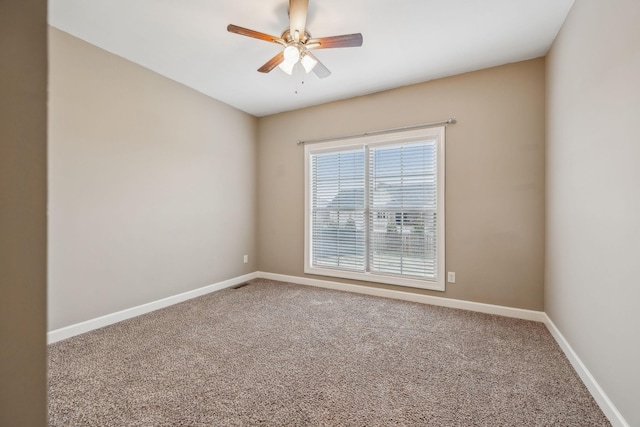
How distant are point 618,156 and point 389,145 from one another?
2304mm

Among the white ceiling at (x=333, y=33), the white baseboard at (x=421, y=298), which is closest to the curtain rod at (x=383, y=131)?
the white ceiling at (x=333, y=33)

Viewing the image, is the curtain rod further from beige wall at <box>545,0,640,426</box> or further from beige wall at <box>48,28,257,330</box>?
beige wall at <box>48,28,257,330</box>

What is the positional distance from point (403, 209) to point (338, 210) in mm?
936

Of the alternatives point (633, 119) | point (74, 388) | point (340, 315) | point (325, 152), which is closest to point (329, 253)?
point (340, 315)

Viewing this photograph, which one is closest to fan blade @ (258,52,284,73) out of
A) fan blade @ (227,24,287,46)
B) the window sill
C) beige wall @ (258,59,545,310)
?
fan blade @ (227,24,287,46)

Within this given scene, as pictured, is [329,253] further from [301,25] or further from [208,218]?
[301,25]

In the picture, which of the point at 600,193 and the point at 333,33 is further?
the point at 333,33

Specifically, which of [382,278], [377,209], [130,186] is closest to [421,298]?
[382,278]

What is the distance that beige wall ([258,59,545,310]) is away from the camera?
2.85m

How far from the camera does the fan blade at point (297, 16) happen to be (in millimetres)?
1939

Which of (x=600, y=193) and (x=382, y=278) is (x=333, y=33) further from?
(x=382, y=278)

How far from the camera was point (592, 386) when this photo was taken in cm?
172

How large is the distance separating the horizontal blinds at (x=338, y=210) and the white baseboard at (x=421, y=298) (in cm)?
26

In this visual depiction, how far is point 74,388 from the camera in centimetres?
177
